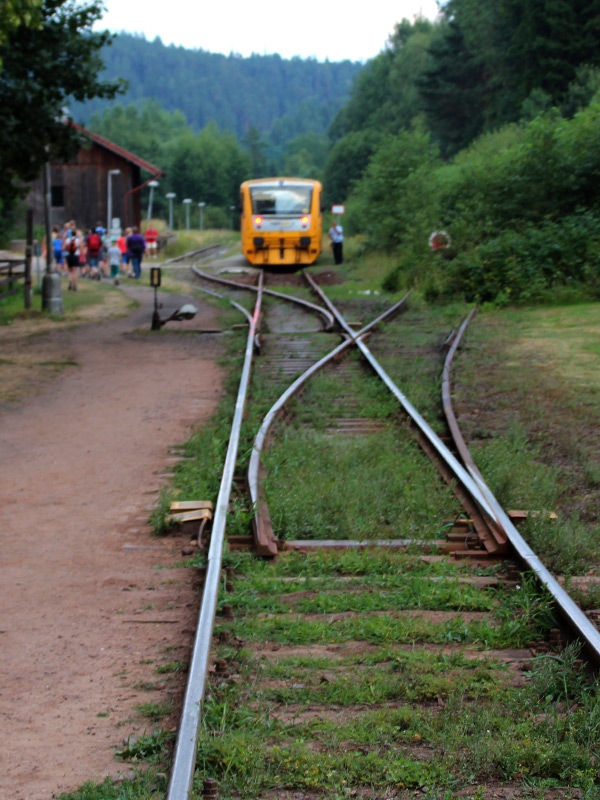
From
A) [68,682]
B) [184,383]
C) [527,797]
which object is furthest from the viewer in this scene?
[184,383]

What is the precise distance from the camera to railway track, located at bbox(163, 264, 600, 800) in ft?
10.8

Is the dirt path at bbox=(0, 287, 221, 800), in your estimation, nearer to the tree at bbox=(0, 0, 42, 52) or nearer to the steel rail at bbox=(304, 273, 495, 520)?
the steel rail at bbox=(304, 273, 495, 520)

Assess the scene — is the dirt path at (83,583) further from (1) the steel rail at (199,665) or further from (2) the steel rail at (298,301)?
(2) the steel rail at (298,301)

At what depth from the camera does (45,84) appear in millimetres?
17297

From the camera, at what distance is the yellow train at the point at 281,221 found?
29.8 m

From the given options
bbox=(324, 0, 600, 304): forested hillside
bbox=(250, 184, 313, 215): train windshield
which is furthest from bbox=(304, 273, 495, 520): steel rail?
bbox=(250, 184, 313, 215): train windshield

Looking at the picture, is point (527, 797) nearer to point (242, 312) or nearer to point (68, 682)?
point (68, 682)

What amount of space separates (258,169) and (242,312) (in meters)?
150

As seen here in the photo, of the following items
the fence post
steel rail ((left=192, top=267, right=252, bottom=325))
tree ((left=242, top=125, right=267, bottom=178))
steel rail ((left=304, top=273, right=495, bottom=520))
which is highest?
tree ((left=242, top=125, right=267, bottom=178))

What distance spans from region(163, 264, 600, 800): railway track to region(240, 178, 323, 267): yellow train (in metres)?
23.1

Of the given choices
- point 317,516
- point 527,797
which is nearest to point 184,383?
point 317,516

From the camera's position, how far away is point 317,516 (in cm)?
616

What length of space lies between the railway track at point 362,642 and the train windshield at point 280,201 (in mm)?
23265

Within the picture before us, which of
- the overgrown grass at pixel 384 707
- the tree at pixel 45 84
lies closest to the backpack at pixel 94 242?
the tree at pixel 45 84
